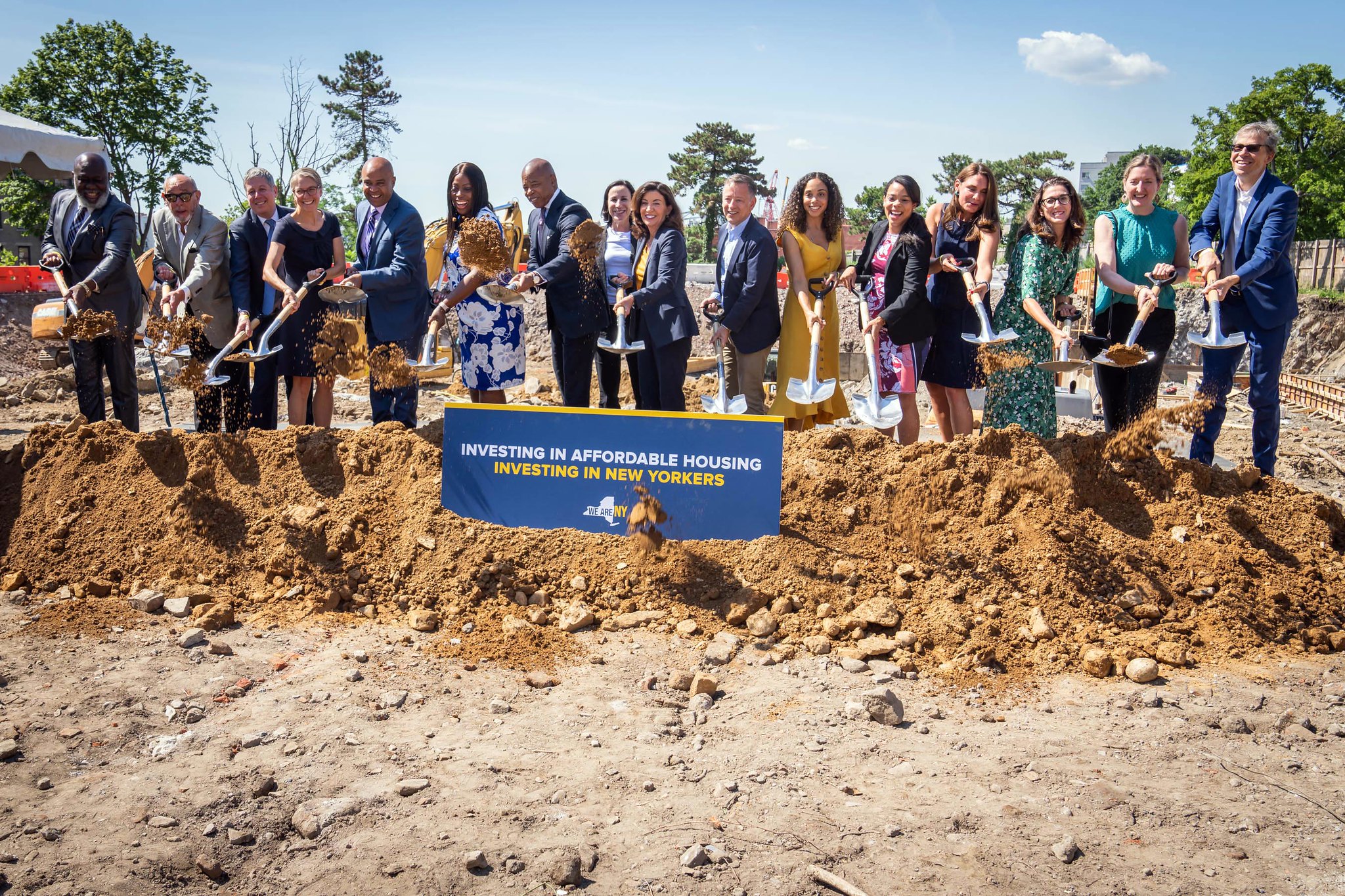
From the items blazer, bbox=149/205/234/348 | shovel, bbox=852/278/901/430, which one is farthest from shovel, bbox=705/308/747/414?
blazer, bbox=149/205/234/348

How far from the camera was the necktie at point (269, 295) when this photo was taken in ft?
16.9

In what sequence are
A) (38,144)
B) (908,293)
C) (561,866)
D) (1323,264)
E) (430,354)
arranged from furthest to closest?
1. (1323,264)
2. (38,144)
3. (430,354)
4. (908,293)
5. (561,866)

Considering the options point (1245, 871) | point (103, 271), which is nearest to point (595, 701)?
point (1245, 871)

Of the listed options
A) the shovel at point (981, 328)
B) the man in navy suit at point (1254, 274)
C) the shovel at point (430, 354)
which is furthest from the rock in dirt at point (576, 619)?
the man in navy suit at point (1254, 274)

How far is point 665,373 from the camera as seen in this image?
509cm

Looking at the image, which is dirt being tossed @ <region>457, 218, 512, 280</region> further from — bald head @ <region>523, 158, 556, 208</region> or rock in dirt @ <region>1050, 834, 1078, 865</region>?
rock in dirt @ <region>1050, 834, 1078, 865</region>

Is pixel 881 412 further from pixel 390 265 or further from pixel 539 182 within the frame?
pixel 390 265

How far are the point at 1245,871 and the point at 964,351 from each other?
9.64 ft

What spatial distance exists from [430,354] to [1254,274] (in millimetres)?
4016

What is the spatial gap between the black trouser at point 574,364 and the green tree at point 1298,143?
27.7 metres

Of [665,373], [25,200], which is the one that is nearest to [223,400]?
[665,373]

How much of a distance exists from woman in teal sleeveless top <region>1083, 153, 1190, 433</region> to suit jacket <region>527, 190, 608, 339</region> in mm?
2552

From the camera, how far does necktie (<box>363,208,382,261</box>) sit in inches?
195

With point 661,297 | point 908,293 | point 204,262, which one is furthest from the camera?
point 204,262
